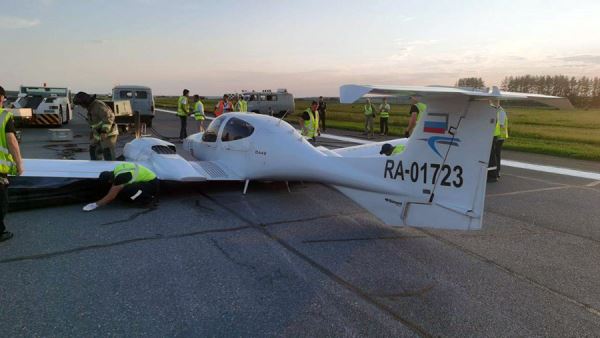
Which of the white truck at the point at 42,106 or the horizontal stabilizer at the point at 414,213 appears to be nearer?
the horizontal stabilizer at the point at 414,213

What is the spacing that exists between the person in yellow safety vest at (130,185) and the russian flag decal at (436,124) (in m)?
4.89

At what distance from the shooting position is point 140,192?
274 inches

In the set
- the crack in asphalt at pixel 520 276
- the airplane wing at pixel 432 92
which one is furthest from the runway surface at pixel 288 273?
the airplane wing at pixel 432 92

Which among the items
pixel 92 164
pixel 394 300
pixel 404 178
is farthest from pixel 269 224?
pixel 92 164

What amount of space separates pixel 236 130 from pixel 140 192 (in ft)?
8.07

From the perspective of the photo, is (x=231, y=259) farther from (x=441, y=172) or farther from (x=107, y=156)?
(x=107, y=156)

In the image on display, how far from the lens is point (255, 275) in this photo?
14.8ft

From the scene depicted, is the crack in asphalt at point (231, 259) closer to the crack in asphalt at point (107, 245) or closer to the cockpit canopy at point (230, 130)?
the crack in asphalt at point (107, 245)

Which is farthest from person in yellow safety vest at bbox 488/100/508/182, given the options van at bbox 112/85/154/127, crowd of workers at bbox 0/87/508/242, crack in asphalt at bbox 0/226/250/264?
van at bbox 112/85/154/127

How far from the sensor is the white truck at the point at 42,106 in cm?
2125

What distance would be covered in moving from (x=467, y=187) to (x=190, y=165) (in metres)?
5.52

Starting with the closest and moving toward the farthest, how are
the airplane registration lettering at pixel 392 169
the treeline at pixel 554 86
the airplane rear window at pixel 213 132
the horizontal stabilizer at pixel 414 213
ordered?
the horizontal stabilizer at pixel 414 213 < the airplane registration lettering at pixel 392 169 < the airplane rear window at pixel 213 132 < the treeline at pixel 554 86

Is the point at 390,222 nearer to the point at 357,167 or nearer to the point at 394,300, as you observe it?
the point at 357,167

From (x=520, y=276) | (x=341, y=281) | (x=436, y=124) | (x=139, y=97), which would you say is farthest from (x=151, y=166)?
(x=139, y=97)
